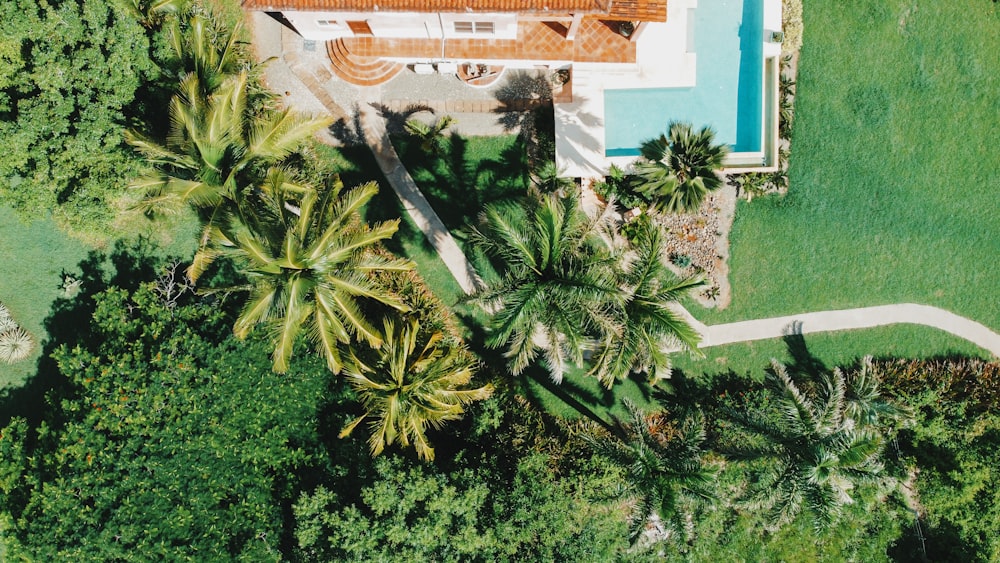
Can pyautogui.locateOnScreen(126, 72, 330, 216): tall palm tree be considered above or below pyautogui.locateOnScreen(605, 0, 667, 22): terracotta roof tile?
below

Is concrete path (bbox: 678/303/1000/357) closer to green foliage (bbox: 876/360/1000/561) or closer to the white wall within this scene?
green foliage (bbox: 876/360/1000/561)

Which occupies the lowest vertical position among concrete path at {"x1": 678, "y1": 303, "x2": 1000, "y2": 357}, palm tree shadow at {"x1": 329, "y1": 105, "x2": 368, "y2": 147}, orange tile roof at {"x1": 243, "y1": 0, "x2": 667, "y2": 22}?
concrete path at {"x1": 678, "y1": 303, "x2": 1000, "y2": 357}

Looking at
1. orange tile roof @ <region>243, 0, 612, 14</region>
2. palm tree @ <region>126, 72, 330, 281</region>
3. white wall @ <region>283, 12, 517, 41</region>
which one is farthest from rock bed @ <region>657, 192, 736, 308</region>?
palm tree @ <region>126, 72, 330, 281</region>

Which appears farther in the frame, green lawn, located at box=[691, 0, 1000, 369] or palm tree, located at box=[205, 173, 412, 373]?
green lawn, located at box=[691, 0, 1000, 369]

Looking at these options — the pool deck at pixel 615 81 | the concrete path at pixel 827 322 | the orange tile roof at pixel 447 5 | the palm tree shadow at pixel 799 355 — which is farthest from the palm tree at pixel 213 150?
the palm tree shadow at pixel 799 355

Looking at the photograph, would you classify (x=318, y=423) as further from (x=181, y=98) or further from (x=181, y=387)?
(x=181, y=98)
